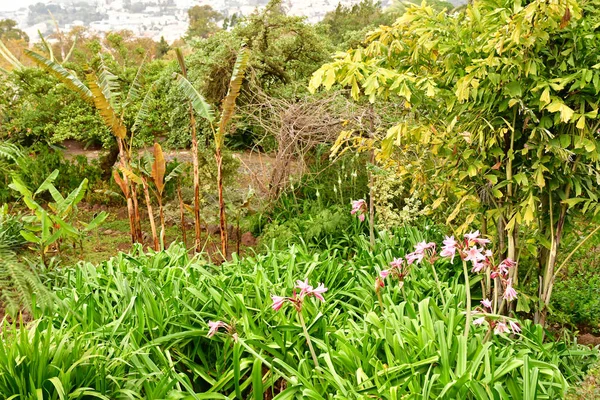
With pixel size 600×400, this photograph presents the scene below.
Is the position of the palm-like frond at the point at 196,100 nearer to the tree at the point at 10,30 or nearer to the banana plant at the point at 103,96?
the banana plant at the point at 103,96

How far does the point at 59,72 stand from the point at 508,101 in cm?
405

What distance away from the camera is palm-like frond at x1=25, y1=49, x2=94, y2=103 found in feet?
17.2

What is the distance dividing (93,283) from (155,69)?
263 inches

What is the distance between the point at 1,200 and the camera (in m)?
8.90

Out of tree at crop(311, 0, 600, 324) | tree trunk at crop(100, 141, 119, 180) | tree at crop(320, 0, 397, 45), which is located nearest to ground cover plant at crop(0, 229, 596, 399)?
tree at crop(311, 0, 600, 324)

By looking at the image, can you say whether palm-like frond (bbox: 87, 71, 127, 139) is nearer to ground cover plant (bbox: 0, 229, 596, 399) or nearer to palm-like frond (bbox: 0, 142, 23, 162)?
palm-like frond (bbox: 0, 142, 23, 162)

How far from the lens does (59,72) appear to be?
214 inches

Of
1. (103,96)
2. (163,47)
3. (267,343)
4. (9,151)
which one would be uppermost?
(103,96)

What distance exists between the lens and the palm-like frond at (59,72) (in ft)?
17.2

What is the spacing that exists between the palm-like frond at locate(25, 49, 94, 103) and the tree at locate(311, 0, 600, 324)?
2.84 m

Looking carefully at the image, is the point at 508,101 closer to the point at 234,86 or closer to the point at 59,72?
the point at 234,86

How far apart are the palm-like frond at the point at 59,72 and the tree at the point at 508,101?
112 inches

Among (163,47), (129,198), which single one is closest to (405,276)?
(129,198)

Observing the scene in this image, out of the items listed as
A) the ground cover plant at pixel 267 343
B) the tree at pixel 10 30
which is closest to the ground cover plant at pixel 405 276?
A: the ground cover plant at pixel 267 343
